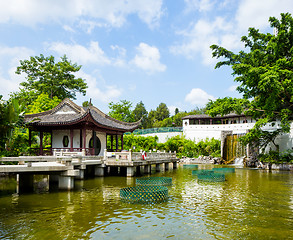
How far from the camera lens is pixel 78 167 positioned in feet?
54.5

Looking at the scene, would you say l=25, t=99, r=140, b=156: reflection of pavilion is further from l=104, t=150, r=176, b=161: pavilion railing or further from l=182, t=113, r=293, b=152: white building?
l=182, t=113, r=293, b=152: white building

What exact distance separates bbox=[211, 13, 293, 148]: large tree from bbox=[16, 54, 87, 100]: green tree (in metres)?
24.2

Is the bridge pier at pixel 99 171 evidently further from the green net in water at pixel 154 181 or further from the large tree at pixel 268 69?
the large tree at pixel 268 69

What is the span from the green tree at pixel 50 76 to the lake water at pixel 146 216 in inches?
1261

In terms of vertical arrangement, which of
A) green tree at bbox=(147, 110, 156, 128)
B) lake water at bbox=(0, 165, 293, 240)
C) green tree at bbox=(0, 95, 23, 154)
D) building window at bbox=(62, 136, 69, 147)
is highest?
→ green tree at bbox=(147, 110, 156, 128)

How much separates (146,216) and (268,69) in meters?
21.1

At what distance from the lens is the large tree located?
950 inches

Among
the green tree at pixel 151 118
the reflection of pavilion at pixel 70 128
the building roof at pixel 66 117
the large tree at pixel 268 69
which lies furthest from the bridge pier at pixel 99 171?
the green tree at pixel 151 118

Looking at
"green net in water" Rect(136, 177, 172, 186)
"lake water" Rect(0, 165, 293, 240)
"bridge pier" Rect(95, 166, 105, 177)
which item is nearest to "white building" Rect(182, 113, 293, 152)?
"bridge pier" Rect(95, 166, 105, 177)

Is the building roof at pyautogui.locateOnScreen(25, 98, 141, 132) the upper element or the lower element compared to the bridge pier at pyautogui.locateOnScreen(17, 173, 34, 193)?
upper

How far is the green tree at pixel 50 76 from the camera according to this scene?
140ft

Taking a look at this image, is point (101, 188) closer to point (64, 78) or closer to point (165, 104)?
point (64, 78)

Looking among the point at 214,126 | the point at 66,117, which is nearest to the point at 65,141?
the point at 66,117

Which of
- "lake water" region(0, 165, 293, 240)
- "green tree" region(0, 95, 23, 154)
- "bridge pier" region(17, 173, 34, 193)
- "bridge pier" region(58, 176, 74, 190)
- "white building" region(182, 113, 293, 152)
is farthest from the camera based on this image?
"white building" region(182, 113, 293, 152)
